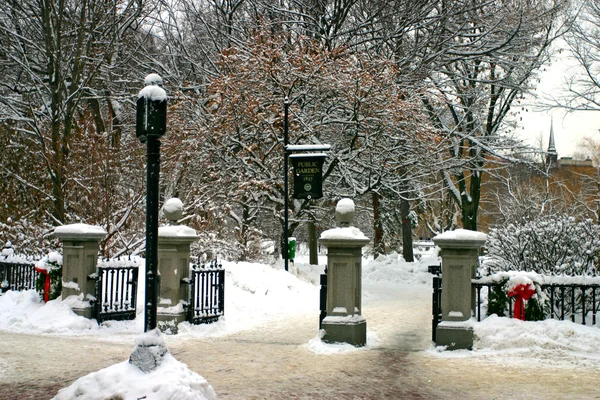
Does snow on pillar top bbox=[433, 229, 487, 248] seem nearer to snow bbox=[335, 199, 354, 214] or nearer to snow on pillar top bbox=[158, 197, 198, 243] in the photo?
snow bbox=[335, 199, 354, 214]

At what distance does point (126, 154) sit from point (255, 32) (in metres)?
8.16

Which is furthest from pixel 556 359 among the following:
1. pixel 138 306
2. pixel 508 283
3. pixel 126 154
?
pixel 126 154

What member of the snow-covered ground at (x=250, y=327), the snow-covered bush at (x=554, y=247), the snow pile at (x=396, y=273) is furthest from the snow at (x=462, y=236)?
the snow pile at (x=396, y=273)

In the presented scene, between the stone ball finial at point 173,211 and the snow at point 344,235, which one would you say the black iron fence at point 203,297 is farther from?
the snow at point 344,235

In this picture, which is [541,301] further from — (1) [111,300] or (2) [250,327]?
(1) [111,300]

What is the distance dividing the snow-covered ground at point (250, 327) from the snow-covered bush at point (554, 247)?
7.80 ft

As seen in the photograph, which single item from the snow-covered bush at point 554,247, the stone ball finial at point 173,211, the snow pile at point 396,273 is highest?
the stone ball finial at point 173,211

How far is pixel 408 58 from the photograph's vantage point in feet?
77.4

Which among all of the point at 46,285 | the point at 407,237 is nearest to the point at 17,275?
the point at 46,285

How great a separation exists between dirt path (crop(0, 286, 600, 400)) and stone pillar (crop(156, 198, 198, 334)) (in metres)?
0.84

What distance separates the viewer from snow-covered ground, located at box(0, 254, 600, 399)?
5547 mm

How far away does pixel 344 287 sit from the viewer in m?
9.70

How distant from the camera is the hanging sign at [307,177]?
18094 mm

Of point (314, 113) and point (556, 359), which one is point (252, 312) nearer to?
point (556, 359)
